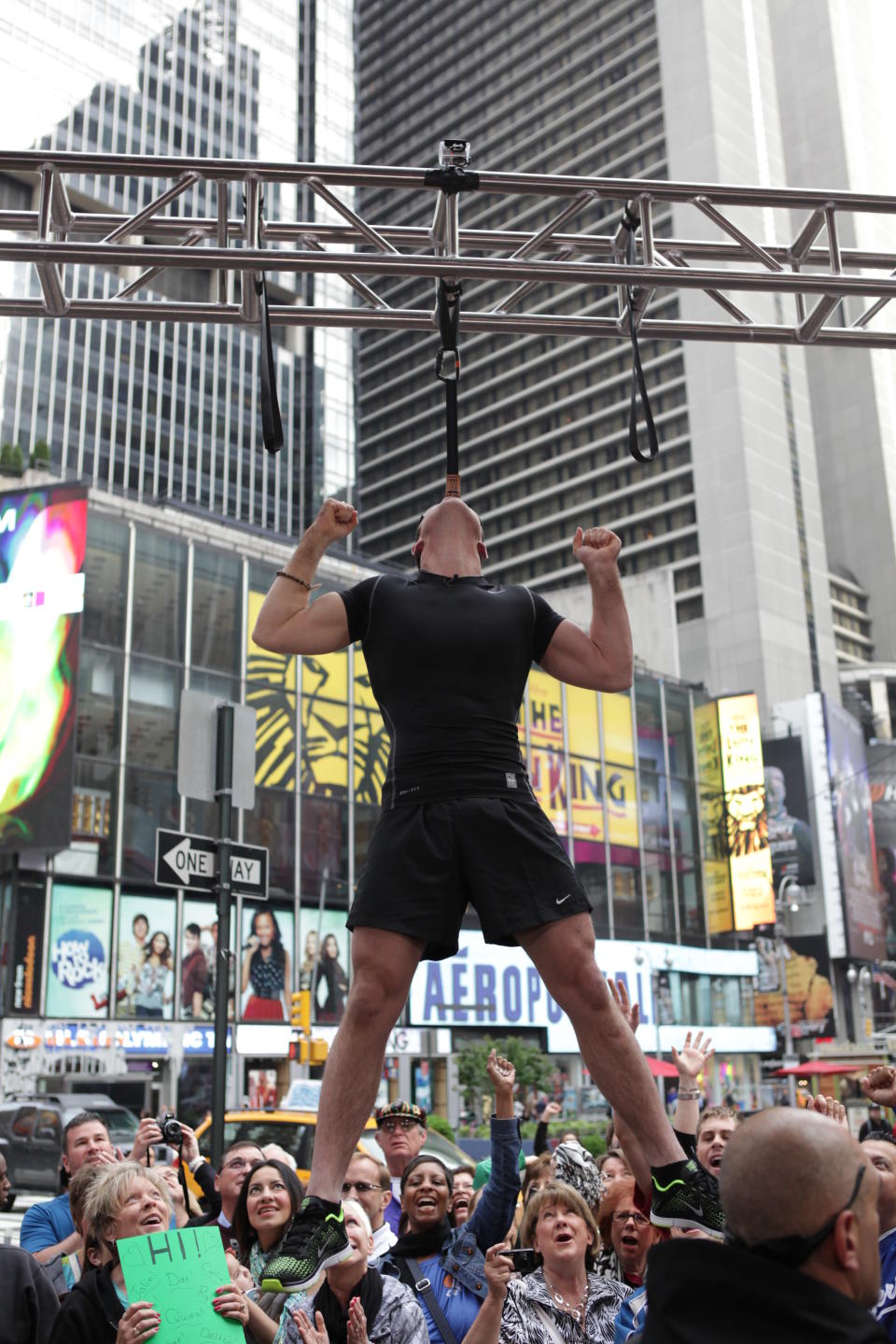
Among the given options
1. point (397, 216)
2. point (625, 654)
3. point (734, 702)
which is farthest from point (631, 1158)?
point (397, 216)

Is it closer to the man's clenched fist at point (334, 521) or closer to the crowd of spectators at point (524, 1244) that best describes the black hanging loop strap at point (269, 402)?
the man's clenched fist at point (334, 521)

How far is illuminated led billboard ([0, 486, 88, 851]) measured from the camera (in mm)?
30891

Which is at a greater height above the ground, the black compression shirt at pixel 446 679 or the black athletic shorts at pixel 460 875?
the black compression shirt at pixel 446 679

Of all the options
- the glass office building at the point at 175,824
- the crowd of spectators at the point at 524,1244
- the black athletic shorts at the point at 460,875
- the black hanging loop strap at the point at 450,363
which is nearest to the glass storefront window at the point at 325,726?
the glass office building at the point at 175,824

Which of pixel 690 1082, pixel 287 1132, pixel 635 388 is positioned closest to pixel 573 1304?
pixel 690 1082

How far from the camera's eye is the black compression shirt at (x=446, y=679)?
3680 millimetres

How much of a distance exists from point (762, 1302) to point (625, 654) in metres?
2.15

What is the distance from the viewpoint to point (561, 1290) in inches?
193

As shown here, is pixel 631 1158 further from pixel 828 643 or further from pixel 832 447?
pixel 832 447

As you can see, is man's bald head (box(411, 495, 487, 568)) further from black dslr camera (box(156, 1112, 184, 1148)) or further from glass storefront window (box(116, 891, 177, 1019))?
glass storefront window (box(116, 891, 177, 1019))

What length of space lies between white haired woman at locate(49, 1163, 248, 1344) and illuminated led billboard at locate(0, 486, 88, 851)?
2724cm

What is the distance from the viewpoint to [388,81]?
12688 centimetres

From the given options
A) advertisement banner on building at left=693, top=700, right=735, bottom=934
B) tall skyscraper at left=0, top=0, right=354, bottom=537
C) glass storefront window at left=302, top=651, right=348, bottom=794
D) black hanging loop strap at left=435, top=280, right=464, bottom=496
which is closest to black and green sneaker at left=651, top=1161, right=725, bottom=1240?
black hanging loop strap at left=435, top=280, right=464, bottom=496

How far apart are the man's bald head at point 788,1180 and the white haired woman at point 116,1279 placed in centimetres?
218
